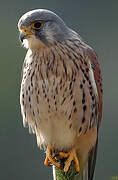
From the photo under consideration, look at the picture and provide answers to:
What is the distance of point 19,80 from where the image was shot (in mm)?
9547

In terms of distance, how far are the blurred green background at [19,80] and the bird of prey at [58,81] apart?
467 centimetres

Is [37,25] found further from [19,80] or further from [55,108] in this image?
[19,80]

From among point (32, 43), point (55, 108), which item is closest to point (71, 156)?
point (55, 108)

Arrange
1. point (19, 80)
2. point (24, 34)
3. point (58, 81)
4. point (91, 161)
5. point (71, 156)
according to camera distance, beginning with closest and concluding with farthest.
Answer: point (24, 34) → point (58, 81) → point (71, 156) → point (91, 161) → point (19, 80)

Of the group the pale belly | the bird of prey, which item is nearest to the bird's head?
the bird of prey

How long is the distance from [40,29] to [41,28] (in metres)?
0.01

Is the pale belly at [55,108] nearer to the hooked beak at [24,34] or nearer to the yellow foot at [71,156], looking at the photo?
the yellow foot at [71,156]

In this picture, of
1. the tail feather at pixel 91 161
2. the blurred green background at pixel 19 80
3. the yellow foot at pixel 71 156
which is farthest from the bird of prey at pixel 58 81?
the blurred green background at pixel 19 80

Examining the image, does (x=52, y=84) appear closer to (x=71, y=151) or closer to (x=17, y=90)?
(x=71, y=151)

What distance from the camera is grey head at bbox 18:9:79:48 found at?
3.87 metres

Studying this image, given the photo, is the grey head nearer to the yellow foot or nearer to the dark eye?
the dark eye

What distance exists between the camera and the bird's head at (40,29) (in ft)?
12.7

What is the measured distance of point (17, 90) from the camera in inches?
389
